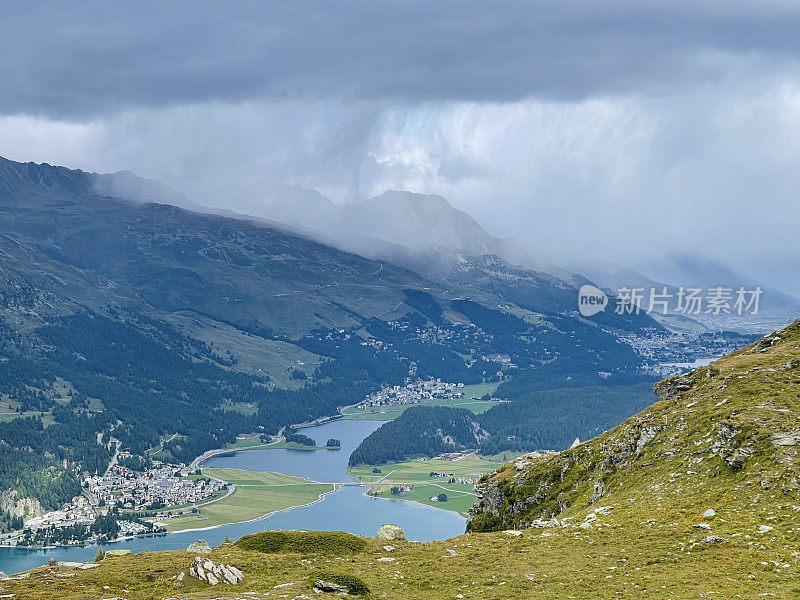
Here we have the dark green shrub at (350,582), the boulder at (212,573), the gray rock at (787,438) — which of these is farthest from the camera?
the gray rock at (787,438)

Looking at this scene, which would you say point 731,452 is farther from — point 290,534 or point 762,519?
point 290,534

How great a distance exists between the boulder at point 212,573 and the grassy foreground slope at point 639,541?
0.65 metres

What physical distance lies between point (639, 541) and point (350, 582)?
17.0 m

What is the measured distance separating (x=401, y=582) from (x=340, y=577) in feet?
12.1

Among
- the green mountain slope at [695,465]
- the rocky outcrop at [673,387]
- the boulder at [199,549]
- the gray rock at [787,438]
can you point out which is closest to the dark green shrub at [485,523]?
the green mountain slope at [695,465]

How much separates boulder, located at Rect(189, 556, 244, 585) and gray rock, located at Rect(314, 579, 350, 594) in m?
5.66

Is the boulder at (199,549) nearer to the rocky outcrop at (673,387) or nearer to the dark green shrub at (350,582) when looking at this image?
the dark green shrub at (350,582)

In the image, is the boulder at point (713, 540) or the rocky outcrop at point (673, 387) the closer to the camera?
the boulder at point (713, 540)

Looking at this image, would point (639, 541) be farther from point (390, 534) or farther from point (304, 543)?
point (304, 543)

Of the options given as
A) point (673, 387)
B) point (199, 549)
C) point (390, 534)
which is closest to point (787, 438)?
point (673, 387)

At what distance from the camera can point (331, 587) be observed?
41125 mm

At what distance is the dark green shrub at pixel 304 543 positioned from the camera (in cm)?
5072

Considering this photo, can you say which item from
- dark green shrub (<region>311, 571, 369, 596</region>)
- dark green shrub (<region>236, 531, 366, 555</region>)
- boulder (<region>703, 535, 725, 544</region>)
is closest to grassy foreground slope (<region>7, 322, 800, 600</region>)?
boulder (<region>703, 535, 725, 544</region>)

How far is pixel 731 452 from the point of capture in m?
55.6
